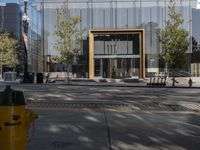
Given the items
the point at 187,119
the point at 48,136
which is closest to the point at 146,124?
the point at 187,119

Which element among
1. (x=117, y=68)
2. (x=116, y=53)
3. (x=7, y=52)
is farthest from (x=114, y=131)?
(x=7, y=52)

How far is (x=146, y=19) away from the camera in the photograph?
58.5m

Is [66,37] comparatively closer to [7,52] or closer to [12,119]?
[7,52]

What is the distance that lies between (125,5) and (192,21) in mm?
7922

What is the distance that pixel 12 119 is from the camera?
5.89 meters

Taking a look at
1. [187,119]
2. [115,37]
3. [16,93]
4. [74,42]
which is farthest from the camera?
[115,37]

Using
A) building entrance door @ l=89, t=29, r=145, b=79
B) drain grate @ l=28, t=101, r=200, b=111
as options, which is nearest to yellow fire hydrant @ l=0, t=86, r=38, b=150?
drain grate @ l=28, t=101, r=200, b=111

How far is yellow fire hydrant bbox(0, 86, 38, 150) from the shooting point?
231 inches

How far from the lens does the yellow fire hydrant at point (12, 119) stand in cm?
586

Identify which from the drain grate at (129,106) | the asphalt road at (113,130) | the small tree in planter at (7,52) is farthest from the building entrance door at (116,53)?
the asphalt road at (113,130)

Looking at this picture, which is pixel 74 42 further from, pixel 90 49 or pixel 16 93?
pixel 16 93

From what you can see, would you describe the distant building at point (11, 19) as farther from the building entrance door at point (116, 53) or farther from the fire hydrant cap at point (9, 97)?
the fire hydrant cap at point (9, 97)

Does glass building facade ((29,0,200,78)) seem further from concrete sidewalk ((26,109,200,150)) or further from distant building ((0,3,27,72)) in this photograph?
concrete sidewalk ((26,109,200,150))

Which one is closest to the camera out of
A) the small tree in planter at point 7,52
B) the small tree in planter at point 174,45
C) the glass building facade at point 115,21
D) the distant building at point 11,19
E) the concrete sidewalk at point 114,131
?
the concrete sidewalk at point 114,131
